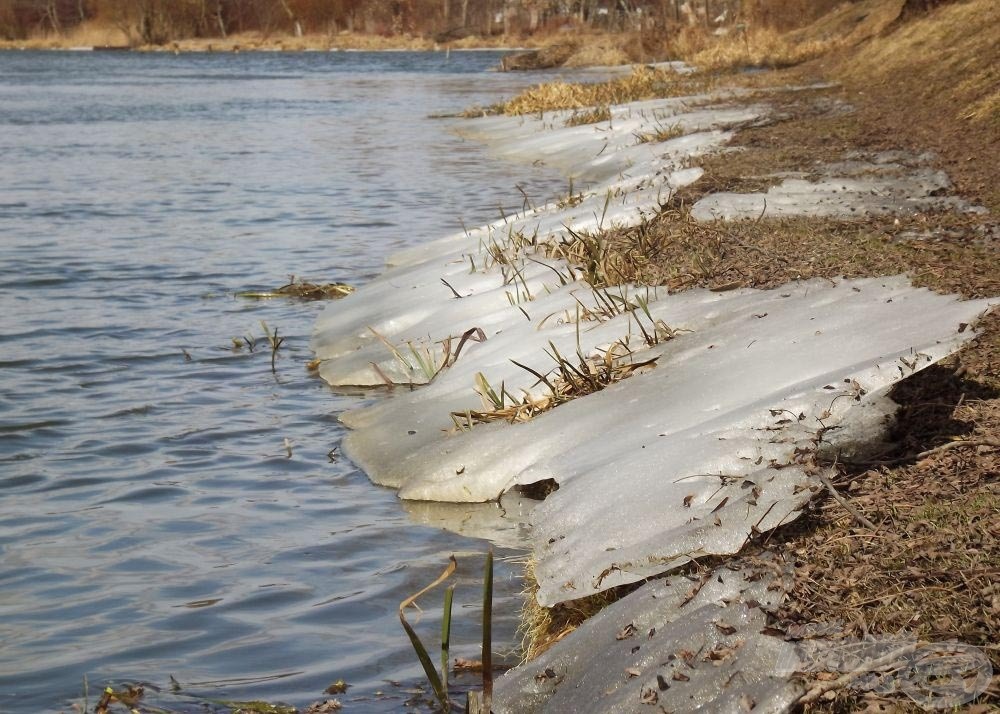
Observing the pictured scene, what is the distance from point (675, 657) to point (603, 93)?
19.2 m

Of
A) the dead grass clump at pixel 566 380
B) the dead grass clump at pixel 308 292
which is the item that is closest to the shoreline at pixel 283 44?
the dead grass clump at pixel 308 292

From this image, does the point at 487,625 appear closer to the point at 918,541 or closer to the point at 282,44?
the point at 918,541

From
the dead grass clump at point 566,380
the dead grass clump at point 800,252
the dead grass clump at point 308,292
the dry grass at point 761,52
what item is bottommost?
the dead grass clump at point 308,292

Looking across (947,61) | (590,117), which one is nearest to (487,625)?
(947,61)

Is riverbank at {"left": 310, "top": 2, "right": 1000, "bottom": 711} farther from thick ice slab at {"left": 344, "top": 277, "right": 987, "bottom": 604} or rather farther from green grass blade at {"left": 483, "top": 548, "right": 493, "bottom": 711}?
green grass blade at {"left": 483, "top": 548, "right": 493, "bottom": 711}

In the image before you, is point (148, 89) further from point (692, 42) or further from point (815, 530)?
point (815, 530)

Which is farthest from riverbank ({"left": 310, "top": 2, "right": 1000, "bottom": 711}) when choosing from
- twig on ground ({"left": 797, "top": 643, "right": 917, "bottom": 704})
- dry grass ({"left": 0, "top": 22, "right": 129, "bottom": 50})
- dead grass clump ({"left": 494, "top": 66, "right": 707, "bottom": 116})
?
dry grass ({"left": 0, "top": 22, "right": 129, "bottom": 50})

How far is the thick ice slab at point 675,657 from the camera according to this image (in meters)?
2.66

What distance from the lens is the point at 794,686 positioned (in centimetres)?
256

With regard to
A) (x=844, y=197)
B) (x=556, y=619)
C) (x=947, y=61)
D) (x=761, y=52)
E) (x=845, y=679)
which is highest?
(x=947, y=61)

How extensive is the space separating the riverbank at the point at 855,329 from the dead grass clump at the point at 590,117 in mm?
3936

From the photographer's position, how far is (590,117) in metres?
17.9

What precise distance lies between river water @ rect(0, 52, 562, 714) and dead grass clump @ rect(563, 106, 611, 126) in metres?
1.49

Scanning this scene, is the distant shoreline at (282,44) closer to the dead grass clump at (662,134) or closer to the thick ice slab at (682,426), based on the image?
the dead grass clump at (662,134)
